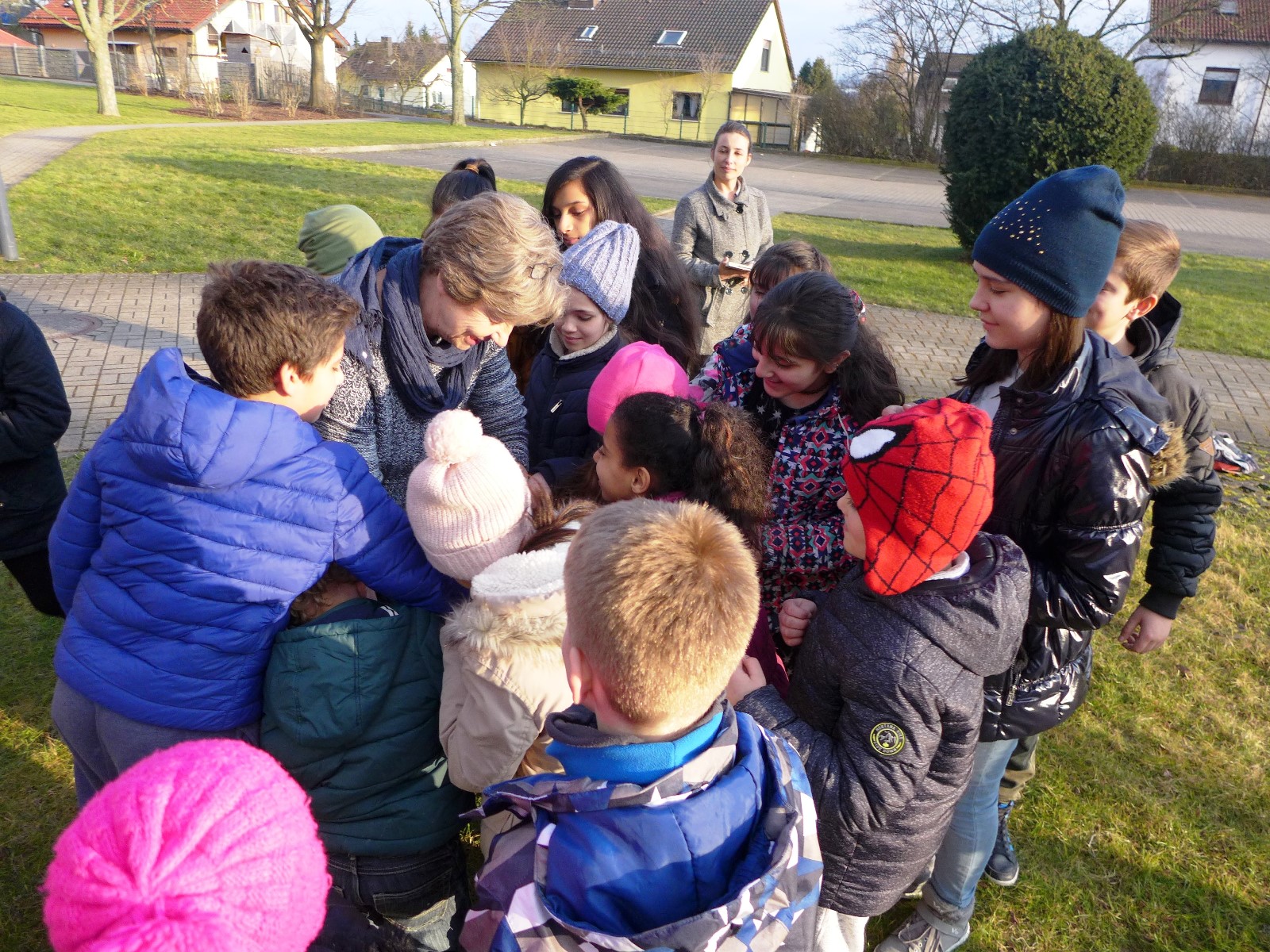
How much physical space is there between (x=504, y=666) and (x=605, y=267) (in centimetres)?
175

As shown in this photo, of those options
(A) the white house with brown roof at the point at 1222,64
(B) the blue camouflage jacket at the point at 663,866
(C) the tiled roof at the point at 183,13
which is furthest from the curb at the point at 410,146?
(C) the tiled roof at the point at 183,13

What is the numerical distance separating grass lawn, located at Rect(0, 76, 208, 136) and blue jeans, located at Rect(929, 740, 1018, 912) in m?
21.8

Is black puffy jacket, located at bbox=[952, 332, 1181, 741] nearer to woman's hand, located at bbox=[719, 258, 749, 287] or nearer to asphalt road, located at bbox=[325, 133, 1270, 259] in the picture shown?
woman's hand, located at bbox=[719, 258, 749, 287]

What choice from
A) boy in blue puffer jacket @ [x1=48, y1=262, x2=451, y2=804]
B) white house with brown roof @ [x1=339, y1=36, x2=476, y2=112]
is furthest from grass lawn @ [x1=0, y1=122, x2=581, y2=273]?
white house with brown roof @ [x1=339, y1=36, x2=476, y2=112]

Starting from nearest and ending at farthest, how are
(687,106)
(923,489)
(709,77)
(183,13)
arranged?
(923,489), (709,77), (687,106), (183,13)

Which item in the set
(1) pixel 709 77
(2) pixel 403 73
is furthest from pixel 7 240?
(2) pixel 403 73

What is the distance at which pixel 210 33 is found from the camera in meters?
51.8

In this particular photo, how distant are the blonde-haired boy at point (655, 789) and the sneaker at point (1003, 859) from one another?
1.66 meters

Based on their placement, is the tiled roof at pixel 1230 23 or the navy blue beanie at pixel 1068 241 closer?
the navy blue beanie at pixel 1068 241

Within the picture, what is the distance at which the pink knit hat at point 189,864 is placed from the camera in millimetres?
1045

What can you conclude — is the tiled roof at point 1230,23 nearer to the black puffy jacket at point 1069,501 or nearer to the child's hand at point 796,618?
the black puffy jacket at point 1069,501

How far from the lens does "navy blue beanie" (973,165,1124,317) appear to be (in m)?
2.04

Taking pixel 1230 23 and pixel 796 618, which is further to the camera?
pixel 1230 23

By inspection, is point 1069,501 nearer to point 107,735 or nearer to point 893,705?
point 893,705
